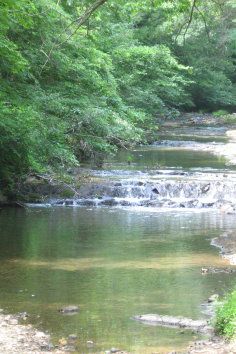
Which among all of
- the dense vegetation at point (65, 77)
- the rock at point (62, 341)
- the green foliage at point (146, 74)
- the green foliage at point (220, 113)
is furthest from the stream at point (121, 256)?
the green foliage at point (220, 113)

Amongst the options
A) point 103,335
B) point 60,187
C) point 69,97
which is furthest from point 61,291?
point 69,97

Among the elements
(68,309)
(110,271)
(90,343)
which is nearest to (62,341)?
(90,343)

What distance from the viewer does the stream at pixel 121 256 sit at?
708 centimetres

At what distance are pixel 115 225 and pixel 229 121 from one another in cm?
2784

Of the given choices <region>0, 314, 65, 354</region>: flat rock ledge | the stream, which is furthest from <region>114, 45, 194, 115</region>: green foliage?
<region>0, 314, 65, 354</region>: flat rock ledge

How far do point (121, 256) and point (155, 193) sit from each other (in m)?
6.81

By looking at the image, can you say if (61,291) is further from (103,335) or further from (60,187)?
(60,187)

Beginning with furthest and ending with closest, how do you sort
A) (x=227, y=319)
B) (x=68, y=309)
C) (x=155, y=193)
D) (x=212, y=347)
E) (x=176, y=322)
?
(x=155, y=193)
(x=68, y=309)
(x=176, y=322)
(x=227, y=319)
(x=212, y=347)

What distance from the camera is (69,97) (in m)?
18.8

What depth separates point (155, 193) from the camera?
17.2 m

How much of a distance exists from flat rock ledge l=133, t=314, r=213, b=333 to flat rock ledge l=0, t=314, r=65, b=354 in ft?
3.64

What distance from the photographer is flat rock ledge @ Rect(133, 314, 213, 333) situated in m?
6.82

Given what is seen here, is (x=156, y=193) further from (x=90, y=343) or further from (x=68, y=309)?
(x=90, y=343)

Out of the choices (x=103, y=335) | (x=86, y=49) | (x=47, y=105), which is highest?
(x=86, y=49)
